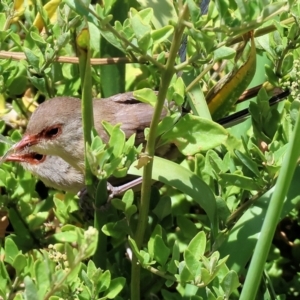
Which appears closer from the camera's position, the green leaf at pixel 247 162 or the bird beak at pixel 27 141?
the green leaf at pixel 247 162

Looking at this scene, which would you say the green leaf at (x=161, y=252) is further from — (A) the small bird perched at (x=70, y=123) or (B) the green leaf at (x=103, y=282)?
(A) the small bird perched at (x=70, y=123)

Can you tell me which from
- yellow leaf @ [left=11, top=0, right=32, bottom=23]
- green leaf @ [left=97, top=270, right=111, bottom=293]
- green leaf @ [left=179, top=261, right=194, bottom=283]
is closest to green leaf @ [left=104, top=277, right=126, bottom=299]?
green leaf @ [left=97, top=270, right=111, bottom=293]

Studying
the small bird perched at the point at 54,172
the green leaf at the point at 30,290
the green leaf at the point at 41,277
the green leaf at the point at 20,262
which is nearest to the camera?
the green leaf at the point at 30,290

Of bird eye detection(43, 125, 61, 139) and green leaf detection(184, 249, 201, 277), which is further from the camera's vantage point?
bird eye detection(43, 125, 61, 139)

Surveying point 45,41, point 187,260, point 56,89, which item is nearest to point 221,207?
point 187,260

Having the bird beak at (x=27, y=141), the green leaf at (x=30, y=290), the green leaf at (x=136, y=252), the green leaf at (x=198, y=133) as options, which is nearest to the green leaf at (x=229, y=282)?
the green leaf at (x=136, y=252)

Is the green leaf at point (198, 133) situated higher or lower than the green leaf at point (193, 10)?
lower

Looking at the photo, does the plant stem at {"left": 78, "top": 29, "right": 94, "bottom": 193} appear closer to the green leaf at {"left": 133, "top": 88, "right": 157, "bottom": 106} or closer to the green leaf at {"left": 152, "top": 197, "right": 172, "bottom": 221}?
the green leaf at {"left": 133, "top": 88, "right": 157, "bottom": 106}
